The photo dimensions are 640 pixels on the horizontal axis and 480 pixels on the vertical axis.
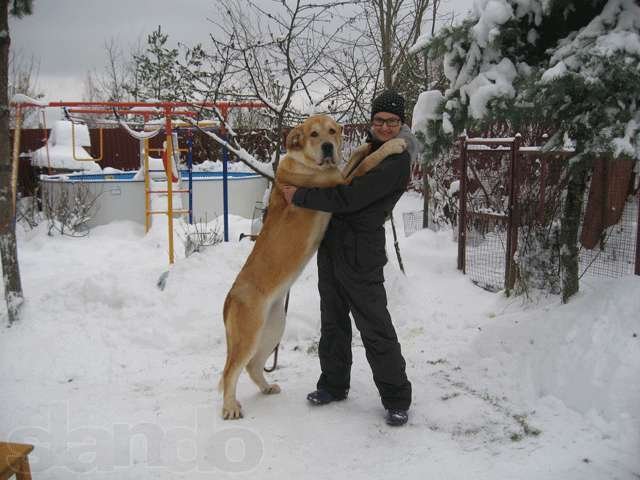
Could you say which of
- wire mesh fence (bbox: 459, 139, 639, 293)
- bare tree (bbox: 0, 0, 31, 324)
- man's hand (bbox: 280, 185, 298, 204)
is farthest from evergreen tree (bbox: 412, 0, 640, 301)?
bare tree (bbox: 0, 0, 31, 324)

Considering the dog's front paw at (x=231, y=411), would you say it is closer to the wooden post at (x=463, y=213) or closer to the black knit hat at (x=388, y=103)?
the black knit hat at (x=388, y=103)

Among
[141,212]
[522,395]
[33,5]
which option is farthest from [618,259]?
[141,212]

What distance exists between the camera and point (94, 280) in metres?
5.28

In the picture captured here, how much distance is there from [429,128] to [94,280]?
351 cm

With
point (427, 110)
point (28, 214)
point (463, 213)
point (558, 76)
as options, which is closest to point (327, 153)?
point (427, 110)

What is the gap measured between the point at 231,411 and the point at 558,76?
2.79 metres

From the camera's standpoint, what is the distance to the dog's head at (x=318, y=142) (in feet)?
10.5

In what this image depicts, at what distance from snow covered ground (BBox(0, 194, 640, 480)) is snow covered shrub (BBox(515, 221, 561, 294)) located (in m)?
0.18

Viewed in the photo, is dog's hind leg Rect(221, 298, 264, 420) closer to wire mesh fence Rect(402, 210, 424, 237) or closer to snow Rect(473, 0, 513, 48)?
snow Rect(473, 0, 513, 48)

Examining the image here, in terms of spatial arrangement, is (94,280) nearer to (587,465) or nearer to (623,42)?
(587,465)

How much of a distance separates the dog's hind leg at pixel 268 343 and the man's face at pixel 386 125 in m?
1.20

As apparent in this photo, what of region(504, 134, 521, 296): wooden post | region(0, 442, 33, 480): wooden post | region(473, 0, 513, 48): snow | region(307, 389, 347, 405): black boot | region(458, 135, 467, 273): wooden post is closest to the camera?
region(0, 442, 33, 480): wooden post

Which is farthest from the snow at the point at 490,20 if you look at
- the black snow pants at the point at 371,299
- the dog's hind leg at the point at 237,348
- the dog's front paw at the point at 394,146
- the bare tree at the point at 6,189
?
the bare tree at the point at 6,189

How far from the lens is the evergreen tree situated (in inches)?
124
